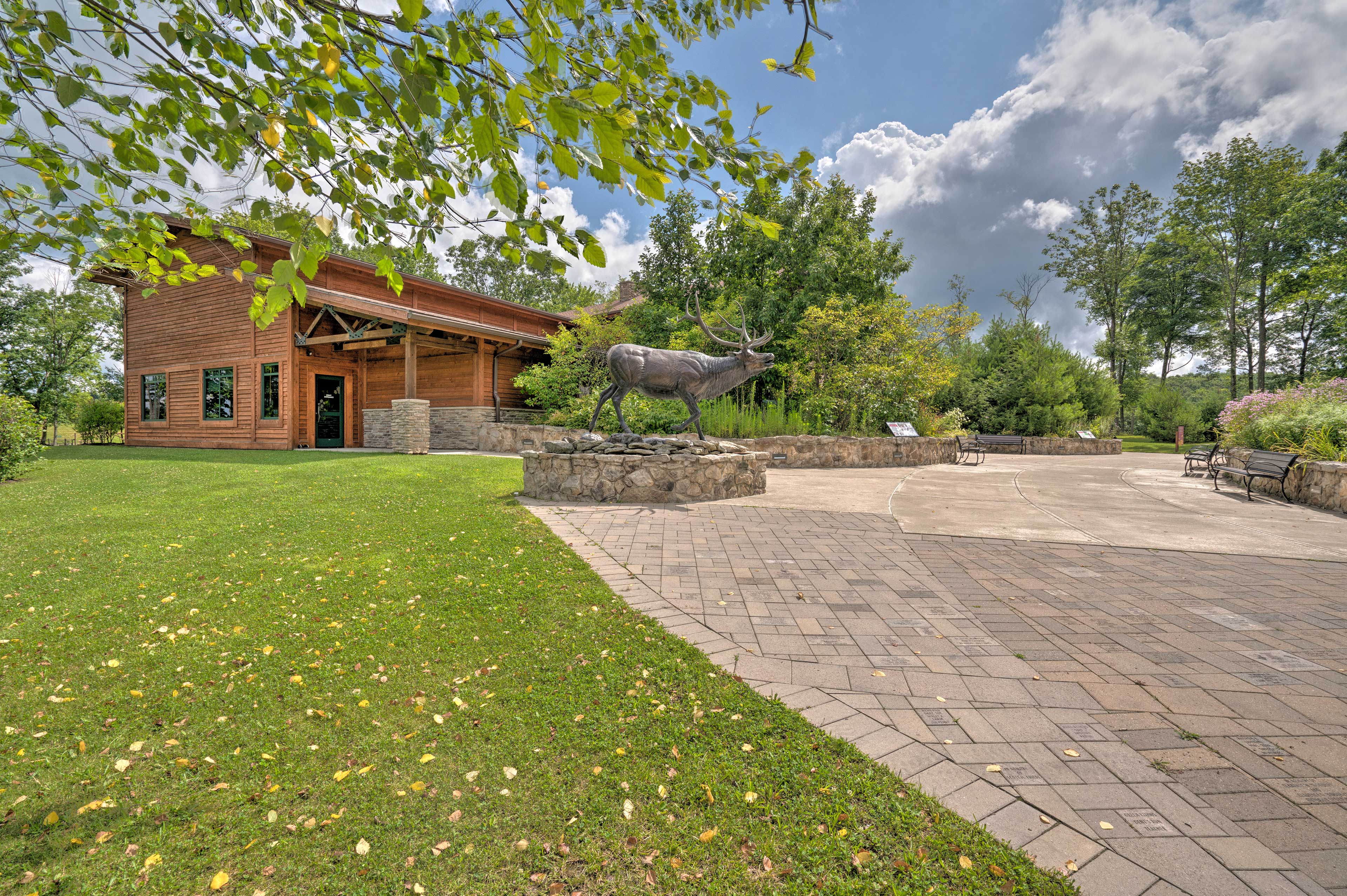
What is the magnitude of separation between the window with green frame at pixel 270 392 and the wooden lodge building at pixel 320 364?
42 mm

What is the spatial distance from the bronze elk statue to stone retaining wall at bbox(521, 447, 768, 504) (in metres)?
0.74

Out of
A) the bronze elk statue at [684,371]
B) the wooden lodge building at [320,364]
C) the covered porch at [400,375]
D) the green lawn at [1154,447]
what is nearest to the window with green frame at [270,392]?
the wooden lodge building at [320,364]

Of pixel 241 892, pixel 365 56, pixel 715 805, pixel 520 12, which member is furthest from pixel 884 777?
pixel 365 56

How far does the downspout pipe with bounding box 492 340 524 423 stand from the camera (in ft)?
52.9

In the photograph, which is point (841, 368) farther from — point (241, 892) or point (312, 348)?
point (312, 348)

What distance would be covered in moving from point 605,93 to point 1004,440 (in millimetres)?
21554

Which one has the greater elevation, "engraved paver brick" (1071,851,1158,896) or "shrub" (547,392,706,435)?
"shrub" (547,392,706,435)

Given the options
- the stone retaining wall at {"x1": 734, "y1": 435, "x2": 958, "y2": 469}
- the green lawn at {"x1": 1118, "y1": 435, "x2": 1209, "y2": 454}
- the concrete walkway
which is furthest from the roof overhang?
the green lawn at {"x1": 1118, "y1": 435, "x2": 1209, "y2": 454}

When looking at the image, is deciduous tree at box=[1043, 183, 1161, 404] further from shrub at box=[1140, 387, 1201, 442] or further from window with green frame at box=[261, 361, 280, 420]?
window with green frame at box=[261, 361, 280, 420]

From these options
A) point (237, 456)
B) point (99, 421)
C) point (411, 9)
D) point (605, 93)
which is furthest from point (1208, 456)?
point (99, 421)

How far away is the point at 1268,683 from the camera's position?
2.61 metres

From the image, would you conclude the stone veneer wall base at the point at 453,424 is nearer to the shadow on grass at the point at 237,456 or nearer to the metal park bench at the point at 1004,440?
the shadow on grass at the point at 237,456

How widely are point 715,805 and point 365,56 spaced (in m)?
2.93

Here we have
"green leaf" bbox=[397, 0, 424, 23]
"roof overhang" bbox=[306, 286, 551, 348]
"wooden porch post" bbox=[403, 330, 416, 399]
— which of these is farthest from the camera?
"wooden porch post" bbox=[403, 330, 416, 399]
